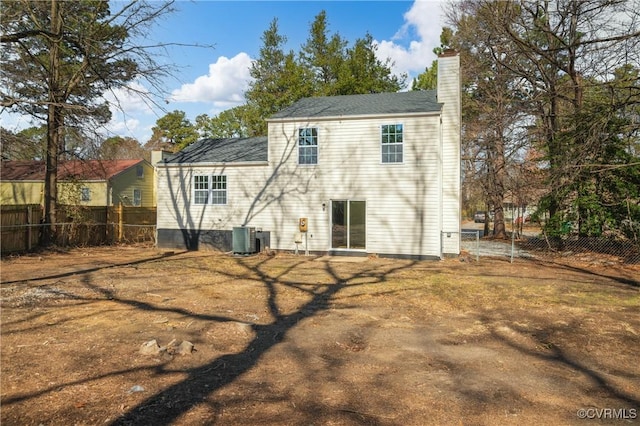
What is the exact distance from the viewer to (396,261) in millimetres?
14766

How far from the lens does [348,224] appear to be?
16016 millimetres

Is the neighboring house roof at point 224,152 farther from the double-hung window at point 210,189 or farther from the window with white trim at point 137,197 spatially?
the window with white trim at point 137,197

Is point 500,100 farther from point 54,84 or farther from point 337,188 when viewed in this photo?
point 54,84

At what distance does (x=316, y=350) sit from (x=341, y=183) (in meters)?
10.7

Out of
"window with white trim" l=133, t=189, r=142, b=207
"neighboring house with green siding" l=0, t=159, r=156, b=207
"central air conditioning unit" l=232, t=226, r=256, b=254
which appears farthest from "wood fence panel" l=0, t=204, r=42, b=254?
"window with white trim" l=133, t=189, r=142, b=207

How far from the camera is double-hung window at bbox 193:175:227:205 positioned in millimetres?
17719

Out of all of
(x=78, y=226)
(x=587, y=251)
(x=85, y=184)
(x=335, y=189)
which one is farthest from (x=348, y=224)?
(x=85, y=184)

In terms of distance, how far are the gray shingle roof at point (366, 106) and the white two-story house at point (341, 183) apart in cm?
5

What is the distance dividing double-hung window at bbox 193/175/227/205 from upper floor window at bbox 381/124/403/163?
713 centimetres

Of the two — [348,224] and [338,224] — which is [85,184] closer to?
[338,224]

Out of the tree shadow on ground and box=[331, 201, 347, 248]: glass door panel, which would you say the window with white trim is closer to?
box=[331, 201, 347, 248]: glass door panel

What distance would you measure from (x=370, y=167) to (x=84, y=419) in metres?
13.1

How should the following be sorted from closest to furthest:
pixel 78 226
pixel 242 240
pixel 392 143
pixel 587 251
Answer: pixel 392 143 → pixel 242 240 → pixel 587 251 → pixel 78 226

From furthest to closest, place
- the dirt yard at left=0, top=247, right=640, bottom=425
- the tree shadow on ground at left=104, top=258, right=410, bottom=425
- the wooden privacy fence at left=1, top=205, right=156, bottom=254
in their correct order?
the wooden privacy fence at left=1, top=205, right=156, bottom=254
the dirt yard at left=0, top=247, right=640, bottom=425
the tree shadow on ground at left=104, top=258, right=410, bottom=425
